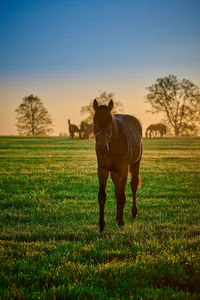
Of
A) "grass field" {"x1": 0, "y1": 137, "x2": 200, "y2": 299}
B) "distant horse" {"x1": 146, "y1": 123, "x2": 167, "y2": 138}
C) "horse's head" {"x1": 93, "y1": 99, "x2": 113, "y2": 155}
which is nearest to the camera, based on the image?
"grass field" {"x1": 0, "y1": 137, "x2": 200, "y2": 299}

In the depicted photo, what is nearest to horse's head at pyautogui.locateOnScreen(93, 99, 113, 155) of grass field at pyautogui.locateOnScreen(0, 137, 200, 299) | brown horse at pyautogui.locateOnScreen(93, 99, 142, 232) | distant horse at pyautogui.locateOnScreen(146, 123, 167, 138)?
brown horse at pyautogui.locateOnScreen(93, 99, 142, 232)

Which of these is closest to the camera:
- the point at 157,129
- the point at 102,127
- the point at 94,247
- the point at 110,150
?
the point at 94,247

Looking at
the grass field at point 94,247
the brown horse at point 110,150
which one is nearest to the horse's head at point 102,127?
the brown horse at point 110,150

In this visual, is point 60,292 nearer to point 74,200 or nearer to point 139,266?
point 139,266

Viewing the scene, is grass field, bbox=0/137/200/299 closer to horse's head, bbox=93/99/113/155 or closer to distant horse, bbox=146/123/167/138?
horse's head, bbox=93/99/113/155

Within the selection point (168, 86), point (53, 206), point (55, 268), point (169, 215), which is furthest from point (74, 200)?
point (168, 86)

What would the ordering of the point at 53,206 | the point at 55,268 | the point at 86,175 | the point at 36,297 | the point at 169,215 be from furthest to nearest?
the point at 86,175, the point at 53,206, the point at 169,215, the point at 55,268, the point at 36,297

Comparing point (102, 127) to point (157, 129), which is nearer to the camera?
point (102, 127)

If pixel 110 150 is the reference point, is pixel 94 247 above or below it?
below

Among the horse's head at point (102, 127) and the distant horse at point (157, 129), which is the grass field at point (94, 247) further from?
the distant horse at point (157, 129)

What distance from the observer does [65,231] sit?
20.2ft

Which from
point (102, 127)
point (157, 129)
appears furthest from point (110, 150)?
point (157, 129)

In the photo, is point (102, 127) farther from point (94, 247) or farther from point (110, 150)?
point (94, 247)

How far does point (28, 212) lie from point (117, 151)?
292 centimetres
